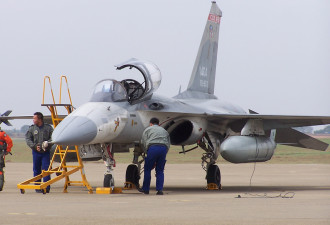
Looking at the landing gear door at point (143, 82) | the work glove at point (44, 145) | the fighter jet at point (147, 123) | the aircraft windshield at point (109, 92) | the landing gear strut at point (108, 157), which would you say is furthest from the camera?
the landing gear door at point (143, 82)

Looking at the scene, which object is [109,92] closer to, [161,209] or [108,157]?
[108,157]

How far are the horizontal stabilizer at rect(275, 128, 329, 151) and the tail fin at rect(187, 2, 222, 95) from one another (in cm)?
237

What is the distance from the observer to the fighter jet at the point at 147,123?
48.3ft

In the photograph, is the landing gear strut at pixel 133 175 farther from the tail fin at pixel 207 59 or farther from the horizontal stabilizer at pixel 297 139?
the horizontal stabilizer at pixel 297 139

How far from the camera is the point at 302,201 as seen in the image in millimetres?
12594

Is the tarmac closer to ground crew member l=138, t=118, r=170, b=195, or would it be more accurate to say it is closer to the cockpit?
ground crew member l=138, t=118, r=170, b=195

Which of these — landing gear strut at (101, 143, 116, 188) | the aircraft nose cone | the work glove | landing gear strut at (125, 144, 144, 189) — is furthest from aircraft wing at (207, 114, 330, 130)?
the work glove

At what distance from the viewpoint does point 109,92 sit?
1556 centimetres

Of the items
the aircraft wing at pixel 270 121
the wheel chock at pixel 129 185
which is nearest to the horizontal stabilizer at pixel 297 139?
the aircraft wing at pixel 270 121

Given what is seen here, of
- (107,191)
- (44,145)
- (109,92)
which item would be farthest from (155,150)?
(44,145)

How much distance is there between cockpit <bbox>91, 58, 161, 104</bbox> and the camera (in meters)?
15.6

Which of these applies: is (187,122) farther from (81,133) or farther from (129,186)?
(81,133)

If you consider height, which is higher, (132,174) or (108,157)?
(108,157)

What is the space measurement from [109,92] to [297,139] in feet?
23.2
